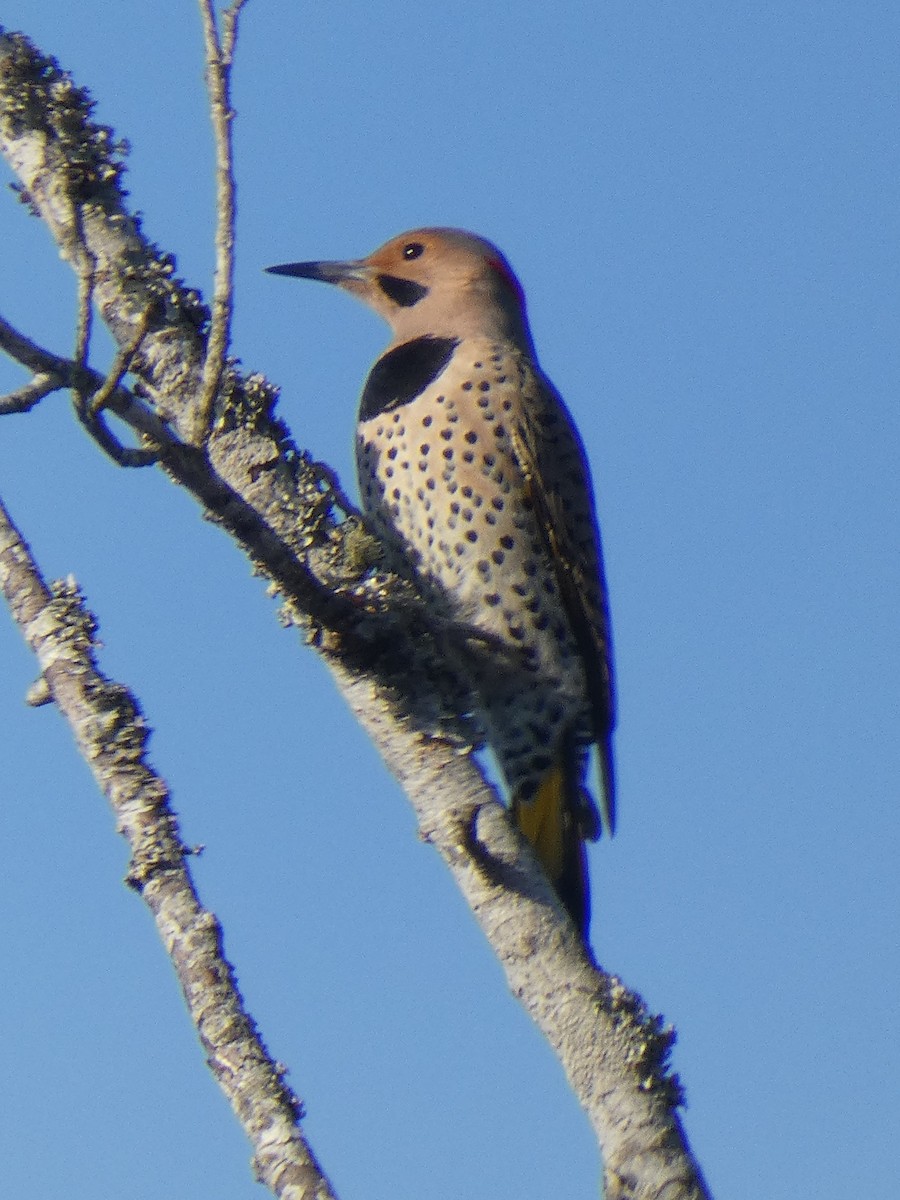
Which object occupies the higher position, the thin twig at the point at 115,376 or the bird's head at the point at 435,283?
the bird's head at the point at 435,283

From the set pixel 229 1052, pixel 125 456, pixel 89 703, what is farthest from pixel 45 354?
pixel 229 1052

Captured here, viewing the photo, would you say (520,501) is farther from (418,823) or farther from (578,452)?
(418,823)

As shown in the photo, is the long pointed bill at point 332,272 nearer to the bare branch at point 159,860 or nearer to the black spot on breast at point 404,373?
the black spot on breast at point 404,373

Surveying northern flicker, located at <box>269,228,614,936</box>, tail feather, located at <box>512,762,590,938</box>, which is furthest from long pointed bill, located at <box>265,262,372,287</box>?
tail feather, located at <box>512,762,590,938</box>

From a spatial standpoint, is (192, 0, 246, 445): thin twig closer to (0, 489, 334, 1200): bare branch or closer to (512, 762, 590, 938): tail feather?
(0, 489, 334, 1200): bare branch

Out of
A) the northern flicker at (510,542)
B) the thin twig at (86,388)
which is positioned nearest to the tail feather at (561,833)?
the northern flicker at (510,542)

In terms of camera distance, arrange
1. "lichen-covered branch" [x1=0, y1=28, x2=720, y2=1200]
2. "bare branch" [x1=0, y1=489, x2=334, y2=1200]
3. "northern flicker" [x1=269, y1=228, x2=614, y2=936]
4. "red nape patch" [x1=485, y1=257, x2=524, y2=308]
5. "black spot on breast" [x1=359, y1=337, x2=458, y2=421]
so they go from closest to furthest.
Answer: "bare branch" [x1=0, y1=489, x2=334, y2=1200] → "lichen-covered branch" [x1=0, y1=28, x2=720, y2=1200] → "northern flicker" [x1=269, y1=228, x2=614, y2=936] → "black spot on breast" [x1=359, y1=337, x2=458, y2=421] → "red nape patch" [x1=485, y1=257, x2=524, y2=308]
